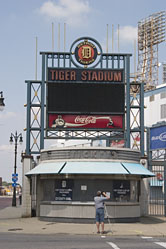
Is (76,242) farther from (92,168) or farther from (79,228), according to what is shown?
(92,168)

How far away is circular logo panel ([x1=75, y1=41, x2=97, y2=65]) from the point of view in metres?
31.6

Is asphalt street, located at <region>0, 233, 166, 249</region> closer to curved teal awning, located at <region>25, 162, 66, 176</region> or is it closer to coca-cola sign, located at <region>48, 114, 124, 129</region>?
curved teal awning, located at <region>25, 162, 66, 176</region>

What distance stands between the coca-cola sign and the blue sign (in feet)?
36.0

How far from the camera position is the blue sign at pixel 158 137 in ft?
135

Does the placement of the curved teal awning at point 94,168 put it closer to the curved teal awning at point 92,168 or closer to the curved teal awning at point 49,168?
the curved teal awning at point 92,168

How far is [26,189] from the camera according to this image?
1119 inches

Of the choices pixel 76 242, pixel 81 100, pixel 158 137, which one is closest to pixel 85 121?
pixel 81 100

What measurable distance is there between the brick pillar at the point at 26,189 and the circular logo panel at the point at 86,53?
7.80m

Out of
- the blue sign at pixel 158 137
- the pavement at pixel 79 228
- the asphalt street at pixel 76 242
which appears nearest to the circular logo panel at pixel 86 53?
the blue sign at pixel 158 137

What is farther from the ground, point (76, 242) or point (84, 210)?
point (84, 210)

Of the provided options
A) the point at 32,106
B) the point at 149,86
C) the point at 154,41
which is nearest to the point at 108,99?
the point at 32,106

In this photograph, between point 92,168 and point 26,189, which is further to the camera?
point 26,189

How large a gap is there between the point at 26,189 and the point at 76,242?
1248 cm

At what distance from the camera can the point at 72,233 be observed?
19312 millimetres
